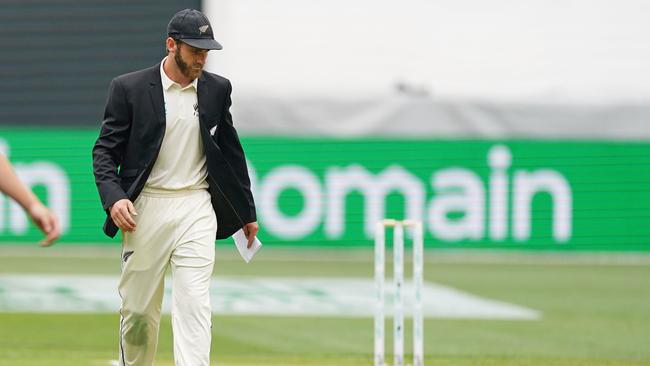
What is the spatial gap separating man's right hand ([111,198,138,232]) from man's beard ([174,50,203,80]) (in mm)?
720

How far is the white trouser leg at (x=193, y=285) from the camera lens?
739 cm

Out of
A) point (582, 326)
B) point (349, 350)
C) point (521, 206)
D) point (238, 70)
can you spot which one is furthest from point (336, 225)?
point (349, 350)

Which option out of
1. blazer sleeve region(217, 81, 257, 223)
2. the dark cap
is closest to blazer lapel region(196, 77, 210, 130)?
blazer sleeve region(217, 81, 257, 223)

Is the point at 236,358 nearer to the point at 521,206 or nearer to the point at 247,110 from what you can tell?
the point at 521,206

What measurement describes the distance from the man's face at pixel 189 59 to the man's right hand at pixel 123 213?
2.41 ft

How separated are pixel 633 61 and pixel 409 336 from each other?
1541 centimetres

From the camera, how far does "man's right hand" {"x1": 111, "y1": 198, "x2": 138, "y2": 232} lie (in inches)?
292

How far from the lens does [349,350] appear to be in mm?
11492

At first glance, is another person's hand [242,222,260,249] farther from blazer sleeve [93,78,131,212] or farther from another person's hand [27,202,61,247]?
another person's hand [27,202,61,247]

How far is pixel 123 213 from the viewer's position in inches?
292

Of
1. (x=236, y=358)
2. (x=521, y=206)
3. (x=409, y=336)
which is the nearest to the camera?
(x=236, y=358)

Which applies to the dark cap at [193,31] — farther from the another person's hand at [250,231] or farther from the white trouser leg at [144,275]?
the another person's hand at [250,231]

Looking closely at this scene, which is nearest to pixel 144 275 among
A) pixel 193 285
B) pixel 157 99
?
pixel 193 285

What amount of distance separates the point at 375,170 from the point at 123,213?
13333 millimetres
